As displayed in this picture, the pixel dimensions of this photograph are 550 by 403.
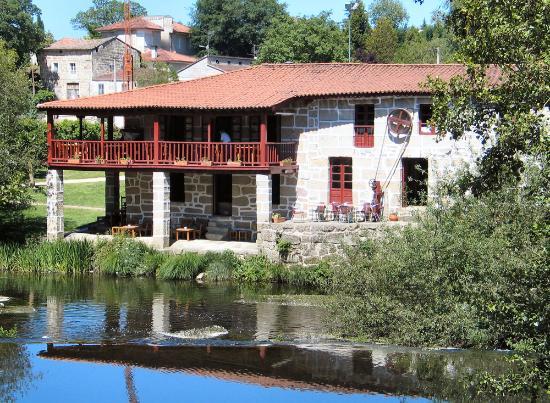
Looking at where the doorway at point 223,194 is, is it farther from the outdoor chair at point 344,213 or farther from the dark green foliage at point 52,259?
the dark green foliage at point 52,259

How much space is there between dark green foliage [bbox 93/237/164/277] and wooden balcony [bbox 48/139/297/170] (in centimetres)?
278

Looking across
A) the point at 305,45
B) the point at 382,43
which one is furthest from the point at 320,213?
the point at 382,43

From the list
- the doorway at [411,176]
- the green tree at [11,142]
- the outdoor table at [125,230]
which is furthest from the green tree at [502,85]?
the green tree at [11,142]

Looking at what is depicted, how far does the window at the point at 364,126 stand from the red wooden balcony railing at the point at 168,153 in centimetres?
219

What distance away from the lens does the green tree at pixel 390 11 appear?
342 ft

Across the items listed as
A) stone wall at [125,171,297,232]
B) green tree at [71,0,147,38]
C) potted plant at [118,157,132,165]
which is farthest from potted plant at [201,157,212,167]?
green tree at [71,0,147,38]

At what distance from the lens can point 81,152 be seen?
107ft

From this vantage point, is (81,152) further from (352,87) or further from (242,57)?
(242,57)

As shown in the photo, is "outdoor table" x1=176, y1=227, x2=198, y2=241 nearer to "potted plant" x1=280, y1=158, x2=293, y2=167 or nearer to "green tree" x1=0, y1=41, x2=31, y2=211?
"potted plant" x1=280, y1=158, x2=293, y2=167

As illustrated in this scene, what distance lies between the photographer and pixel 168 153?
32.2 m

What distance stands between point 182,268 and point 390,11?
79950 mm

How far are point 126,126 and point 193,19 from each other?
70.3m

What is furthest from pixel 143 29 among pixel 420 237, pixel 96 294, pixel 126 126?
pixel 420 237

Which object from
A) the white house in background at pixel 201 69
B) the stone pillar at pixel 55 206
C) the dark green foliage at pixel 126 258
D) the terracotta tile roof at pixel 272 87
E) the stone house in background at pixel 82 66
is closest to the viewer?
the dark green foliage at pixel 126 258
